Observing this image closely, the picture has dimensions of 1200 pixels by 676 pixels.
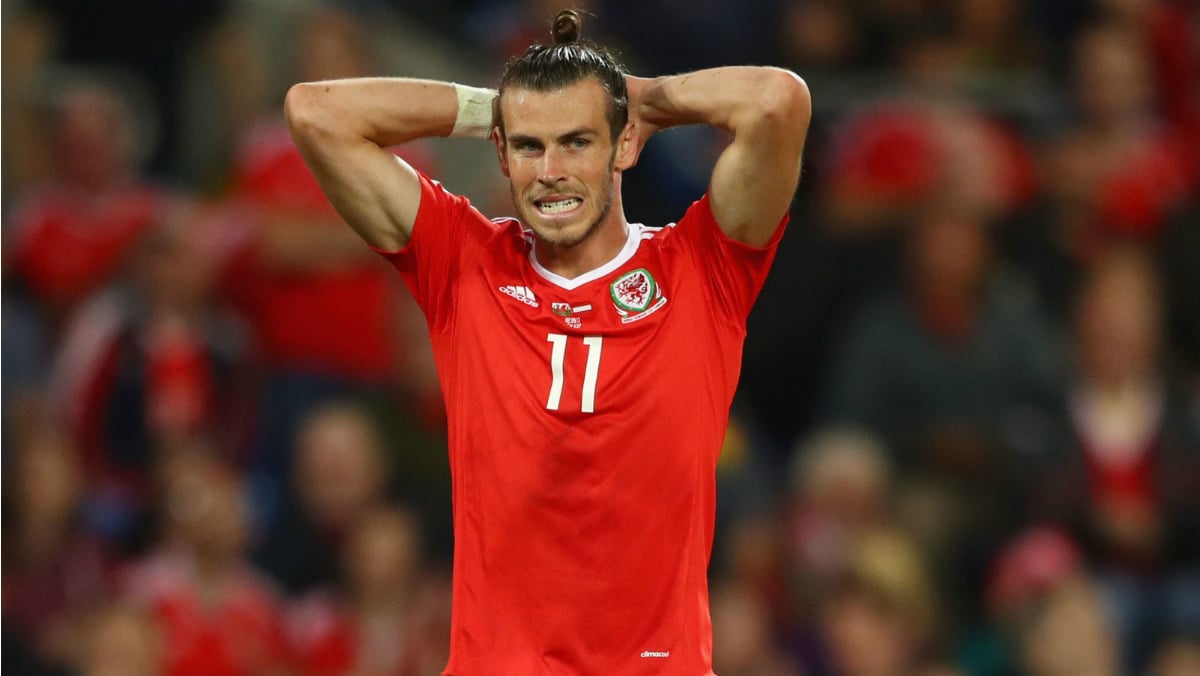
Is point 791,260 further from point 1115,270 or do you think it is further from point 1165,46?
point 1165,46

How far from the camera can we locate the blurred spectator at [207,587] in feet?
28.8

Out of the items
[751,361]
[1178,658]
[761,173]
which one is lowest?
[1178,658]

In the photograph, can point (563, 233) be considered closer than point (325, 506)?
Yes

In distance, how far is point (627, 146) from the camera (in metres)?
4.97

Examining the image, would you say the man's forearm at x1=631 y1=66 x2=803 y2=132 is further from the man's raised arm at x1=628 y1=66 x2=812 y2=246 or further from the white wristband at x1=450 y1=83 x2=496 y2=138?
the white wristband at x1=450 y1=83 x2=496 y2=138

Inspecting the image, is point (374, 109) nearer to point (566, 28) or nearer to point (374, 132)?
point (374, 132)

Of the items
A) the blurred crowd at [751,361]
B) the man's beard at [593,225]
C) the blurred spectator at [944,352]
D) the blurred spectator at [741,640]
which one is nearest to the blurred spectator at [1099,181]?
the blurred crowd at [751,361]

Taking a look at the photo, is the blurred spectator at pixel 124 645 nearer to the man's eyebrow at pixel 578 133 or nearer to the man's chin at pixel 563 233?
the man's chin at pixel 563 233

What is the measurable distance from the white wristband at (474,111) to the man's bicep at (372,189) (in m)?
0.19

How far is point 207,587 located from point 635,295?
4.56m

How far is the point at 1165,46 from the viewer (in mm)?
11320

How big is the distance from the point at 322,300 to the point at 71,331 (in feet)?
4.12

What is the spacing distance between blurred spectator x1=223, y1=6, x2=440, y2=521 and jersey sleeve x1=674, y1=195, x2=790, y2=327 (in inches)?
187

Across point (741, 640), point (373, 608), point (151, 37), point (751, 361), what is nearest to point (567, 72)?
point (741, 640)
